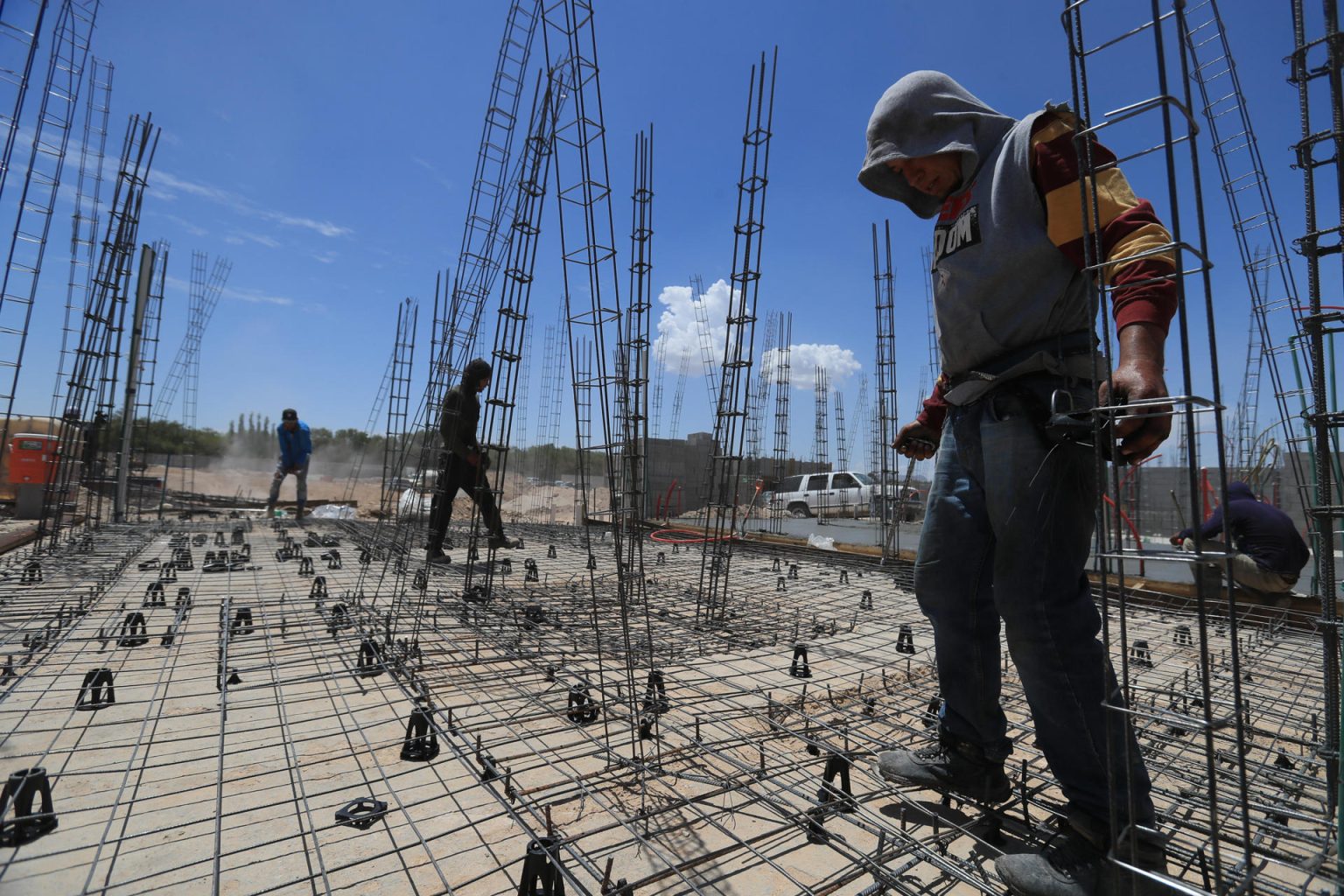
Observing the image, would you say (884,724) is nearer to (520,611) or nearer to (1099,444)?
(1099,444)

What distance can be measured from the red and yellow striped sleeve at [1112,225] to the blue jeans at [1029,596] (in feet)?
0.71

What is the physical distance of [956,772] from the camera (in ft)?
4.48

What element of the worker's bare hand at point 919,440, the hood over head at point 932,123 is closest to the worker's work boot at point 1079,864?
the worker's bare hand at point 919,440

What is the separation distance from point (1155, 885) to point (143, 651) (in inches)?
123

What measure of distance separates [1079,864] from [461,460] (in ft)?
14.3

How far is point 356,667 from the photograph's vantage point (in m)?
2.25

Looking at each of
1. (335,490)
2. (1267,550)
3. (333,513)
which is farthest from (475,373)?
(335,490)

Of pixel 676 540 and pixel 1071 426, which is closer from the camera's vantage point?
pixel 1071 426

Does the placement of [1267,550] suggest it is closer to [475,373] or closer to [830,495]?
[475,373]

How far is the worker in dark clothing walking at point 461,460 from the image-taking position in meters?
4.10

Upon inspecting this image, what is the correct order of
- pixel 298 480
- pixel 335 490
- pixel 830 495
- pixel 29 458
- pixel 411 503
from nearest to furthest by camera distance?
pixel 411 503 < pixel 29 458 < pixel 298 480 < pixel 830 495 < pixel 335 490

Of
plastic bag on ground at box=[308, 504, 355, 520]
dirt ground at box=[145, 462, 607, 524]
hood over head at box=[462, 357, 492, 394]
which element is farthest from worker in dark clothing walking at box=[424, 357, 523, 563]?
dirt ground at box=[145, 462, 607, 524]

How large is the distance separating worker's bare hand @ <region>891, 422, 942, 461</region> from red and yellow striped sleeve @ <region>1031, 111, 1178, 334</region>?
2.06ft

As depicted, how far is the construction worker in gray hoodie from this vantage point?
102 centimetres
